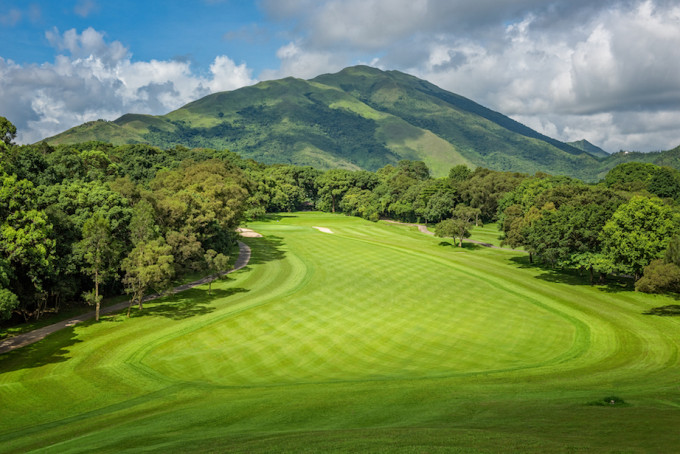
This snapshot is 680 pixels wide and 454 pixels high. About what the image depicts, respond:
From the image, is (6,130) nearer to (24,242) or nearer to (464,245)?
(24,242)

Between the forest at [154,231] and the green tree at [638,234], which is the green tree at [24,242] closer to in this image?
the forest at [154,231]

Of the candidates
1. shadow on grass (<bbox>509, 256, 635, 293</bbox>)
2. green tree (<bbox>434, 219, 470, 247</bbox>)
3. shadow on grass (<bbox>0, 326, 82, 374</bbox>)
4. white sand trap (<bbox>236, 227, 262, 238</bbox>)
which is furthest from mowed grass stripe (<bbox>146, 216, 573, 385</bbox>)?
white sand trap (<bbox>236, 227, 262, 238</bbox>)

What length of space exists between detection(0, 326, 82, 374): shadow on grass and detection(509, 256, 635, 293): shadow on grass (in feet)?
180

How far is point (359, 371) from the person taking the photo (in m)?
27.5

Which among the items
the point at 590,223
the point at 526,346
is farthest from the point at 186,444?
the point at 590,223

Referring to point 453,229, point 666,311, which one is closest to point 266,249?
point 453,229

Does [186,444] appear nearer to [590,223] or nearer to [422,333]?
[422,333]

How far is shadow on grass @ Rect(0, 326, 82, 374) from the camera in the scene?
91.5 ft

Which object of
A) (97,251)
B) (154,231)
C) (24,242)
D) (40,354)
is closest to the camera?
(40,354)

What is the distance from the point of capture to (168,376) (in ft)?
88.0

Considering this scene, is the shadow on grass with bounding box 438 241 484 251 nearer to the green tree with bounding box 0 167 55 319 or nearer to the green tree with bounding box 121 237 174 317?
the green tree with bounding box 121 237 174 317

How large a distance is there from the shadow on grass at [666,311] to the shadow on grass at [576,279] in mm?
7109

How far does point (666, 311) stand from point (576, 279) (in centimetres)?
1589

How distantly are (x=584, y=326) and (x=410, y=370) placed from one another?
20.1m
